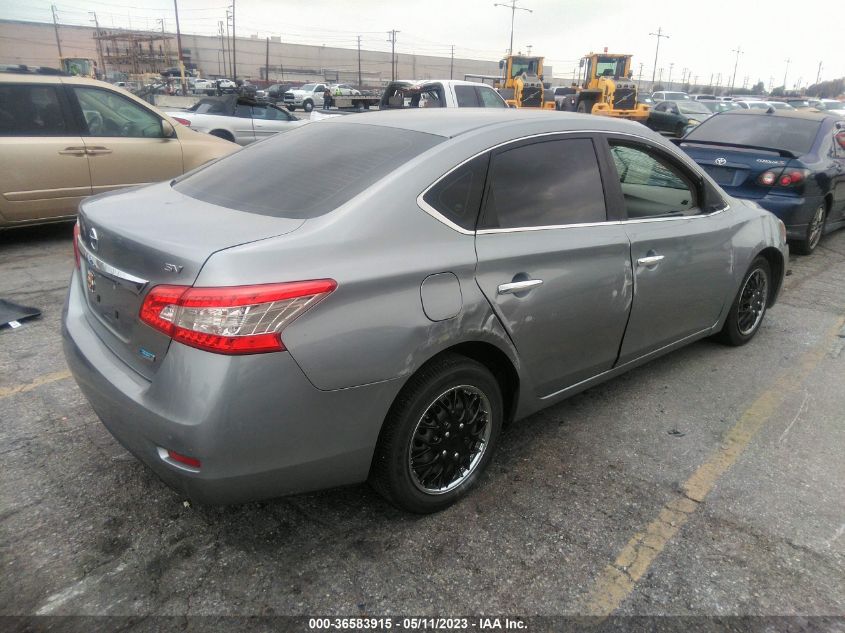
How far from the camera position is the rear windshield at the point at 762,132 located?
7160 millimetres

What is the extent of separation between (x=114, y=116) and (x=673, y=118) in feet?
63.7

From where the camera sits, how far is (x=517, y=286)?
264 centimetres

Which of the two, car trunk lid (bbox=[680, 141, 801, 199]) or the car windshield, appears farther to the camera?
the car windshield

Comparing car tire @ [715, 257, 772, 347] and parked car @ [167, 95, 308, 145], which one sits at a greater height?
parked car @ [167, 95, 308, 145]

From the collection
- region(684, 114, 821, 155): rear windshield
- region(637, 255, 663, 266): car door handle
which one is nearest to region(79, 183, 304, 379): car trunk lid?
region(637, 255, 663, 266): car door handle

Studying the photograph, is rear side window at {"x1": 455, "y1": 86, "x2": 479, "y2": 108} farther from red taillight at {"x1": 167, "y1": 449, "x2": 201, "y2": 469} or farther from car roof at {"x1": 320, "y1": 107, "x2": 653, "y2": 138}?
red taillight at {"x1": 167, "y1": 449, "x2": 201, "y2": 469}

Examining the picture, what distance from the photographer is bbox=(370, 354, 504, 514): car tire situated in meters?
2.38

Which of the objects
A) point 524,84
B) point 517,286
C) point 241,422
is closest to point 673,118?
point 524,84

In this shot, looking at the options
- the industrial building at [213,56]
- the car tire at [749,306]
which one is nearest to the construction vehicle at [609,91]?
the car tire at [749,306]

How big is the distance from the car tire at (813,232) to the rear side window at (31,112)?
794 centimetres

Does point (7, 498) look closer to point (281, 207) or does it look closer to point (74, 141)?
point (281, 207)

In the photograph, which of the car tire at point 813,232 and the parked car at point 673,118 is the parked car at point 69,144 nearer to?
the car tire at point 813,232

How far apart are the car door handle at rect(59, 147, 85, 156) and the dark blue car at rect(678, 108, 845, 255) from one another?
6422 mm

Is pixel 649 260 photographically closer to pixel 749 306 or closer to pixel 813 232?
pixel 749 306
